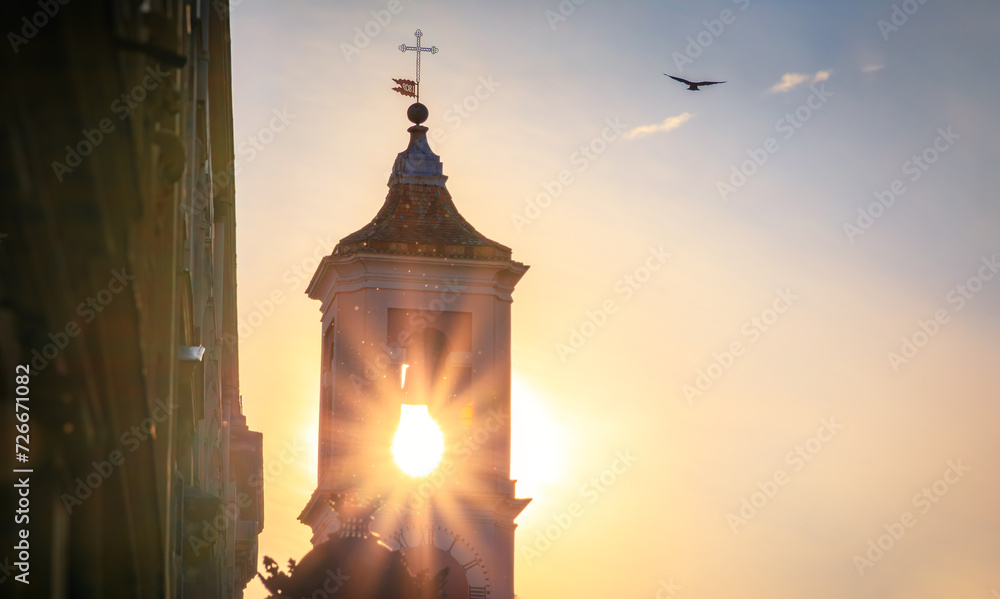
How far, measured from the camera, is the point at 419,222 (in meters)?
30.9

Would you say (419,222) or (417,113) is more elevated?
(417,113)

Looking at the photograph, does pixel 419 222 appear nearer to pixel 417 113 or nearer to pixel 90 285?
pixel 417 113

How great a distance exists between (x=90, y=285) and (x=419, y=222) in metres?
24.6

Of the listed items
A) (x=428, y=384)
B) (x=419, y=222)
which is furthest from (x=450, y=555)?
(x=419, y=222)

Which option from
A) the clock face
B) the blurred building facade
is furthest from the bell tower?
the blurred building facade

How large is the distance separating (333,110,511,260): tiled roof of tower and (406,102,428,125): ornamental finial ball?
0.48 ft

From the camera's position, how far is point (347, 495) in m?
27.9

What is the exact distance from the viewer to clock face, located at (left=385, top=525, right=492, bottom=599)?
29.0 m

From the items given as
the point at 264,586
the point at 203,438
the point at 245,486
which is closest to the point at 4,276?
the point at 264,586

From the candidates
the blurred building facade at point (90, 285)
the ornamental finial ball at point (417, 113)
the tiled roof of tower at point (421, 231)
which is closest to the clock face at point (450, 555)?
the tiled roof of tower at point (421, 231)

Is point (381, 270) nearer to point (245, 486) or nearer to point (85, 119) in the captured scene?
point (245, 486)

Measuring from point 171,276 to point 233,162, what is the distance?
405 inches

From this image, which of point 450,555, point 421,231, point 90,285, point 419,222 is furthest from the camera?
point 419,222

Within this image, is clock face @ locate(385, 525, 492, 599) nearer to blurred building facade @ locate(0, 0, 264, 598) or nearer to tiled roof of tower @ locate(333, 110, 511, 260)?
tiled roof of tower @ locate(333, 110, 511, 260)
